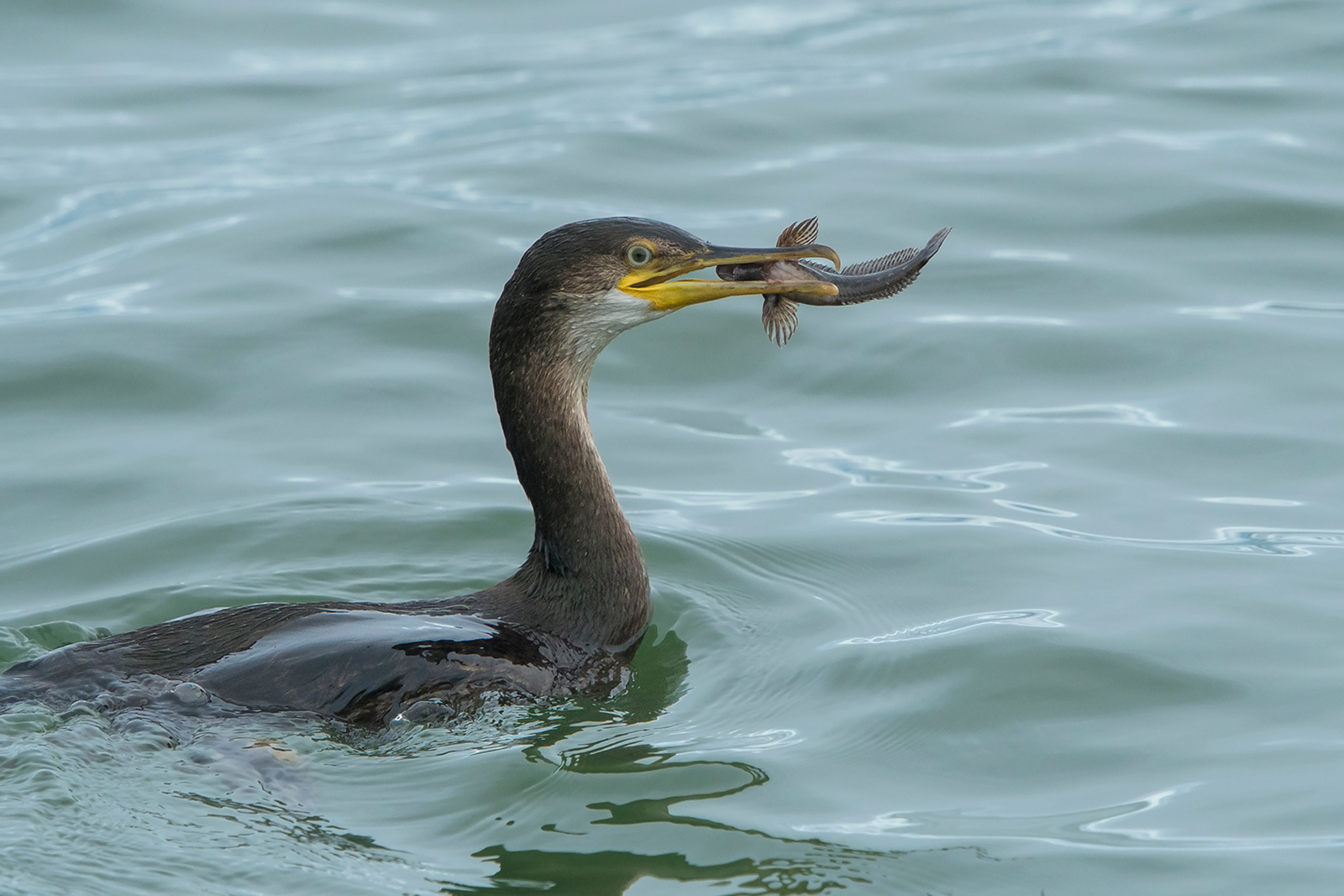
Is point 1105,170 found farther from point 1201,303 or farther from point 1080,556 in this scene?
point 1080,556

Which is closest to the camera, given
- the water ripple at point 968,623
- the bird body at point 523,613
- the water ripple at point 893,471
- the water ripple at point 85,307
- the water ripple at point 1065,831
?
the water ripple at point 1065,831

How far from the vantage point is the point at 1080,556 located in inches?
266

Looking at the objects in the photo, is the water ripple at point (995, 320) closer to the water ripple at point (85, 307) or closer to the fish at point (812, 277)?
the fish at point (812, 277)

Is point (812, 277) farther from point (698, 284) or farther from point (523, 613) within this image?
point (523, 613)

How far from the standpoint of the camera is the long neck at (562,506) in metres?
5.65

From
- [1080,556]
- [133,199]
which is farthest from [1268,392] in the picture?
[133,199]

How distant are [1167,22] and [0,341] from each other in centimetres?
991


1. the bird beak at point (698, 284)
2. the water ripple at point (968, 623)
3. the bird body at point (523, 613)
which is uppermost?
the bird beak at point (698, 284)

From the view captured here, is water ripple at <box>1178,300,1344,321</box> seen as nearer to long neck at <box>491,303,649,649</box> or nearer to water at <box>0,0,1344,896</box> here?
water at <box>0,0,1344,896</box>

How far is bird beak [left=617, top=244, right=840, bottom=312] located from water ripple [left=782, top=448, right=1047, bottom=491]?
2077 mm

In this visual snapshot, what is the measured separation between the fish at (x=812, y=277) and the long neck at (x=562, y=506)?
0.64 metres

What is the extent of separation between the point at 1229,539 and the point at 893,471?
1492mm

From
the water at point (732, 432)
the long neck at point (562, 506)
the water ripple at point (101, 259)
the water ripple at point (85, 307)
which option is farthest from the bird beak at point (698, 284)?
the water ripple at point (101, 259)

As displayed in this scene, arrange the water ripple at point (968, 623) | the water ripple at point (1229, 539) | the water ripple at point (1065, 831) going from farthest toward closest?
the water ripple at point (1229, 539) → the water ripple at point (968, 623) → the water ripple at point (1065, 831)
